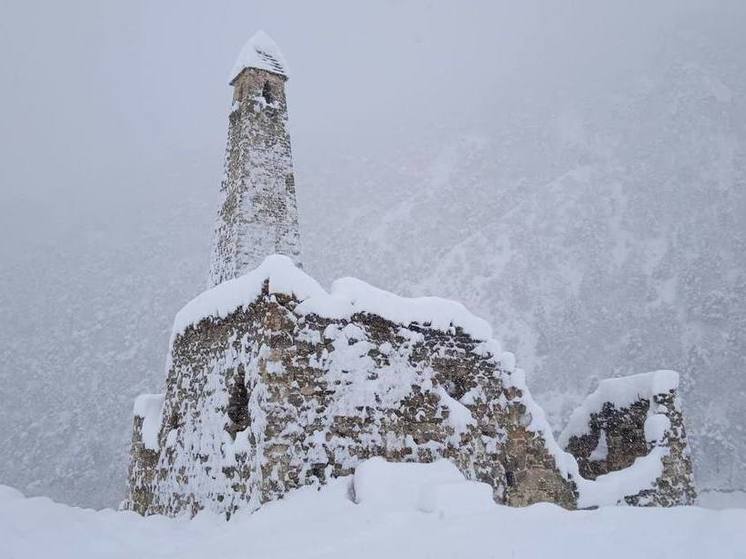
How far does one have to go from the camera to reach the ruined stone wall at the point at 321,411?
6.18 metres

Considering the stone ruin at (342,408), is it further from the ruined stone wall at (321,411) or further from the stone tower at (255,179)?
the stone tower at (255,179)

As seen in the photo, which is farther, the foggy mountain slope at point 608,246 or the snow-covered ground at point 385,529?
the foggy mountain slope at point 608,246

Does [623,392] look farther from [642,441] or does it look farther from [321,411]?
[321,411]

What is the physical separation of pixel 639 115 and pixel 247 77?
5253 cm

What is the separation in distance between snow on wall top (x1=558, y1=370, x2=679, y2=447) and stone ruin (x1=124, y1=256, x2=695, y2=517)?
663 millimetres

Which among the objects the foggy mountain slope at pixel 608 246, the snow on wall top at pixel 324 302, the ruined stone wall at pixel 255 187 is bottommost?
the snow on wall top at pixel 324 302

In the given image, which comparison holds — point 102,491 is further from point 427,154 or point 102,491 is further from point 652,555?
point 427,154

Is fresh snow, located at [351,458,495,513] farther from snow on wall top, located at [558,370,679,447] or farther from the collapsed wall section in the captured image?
snow on wall top, located at [558,370,679,447]

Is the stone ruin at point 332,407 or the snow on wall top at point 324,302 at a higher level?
the snow on wall top at point 324,302

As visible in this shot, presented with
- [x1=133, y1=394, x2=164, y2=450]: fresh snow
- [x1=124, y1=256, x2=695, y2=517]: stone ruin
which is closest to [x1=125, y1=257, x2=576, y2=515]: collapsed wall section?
[x1=124, y1=256, x2=695, y2=517]: stone ruin

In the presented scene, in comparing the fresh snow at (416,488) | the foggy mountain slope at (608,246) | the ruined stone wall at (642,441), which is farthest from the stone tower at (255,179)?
the foggy mountain slope at (608,246)

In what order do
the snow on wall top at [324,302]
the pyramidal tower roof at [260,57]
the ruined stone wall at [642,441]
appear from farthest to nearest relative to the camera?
the pyramidal tower roof at [260,57] < the ruined stone wall at [642,441] < the snow on wall top at [324,302]

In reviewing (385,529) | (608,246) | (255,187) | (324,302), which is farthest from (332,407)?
(608,246)

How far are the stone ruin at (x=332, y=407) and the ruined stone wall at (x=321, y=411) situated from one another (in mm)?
15
